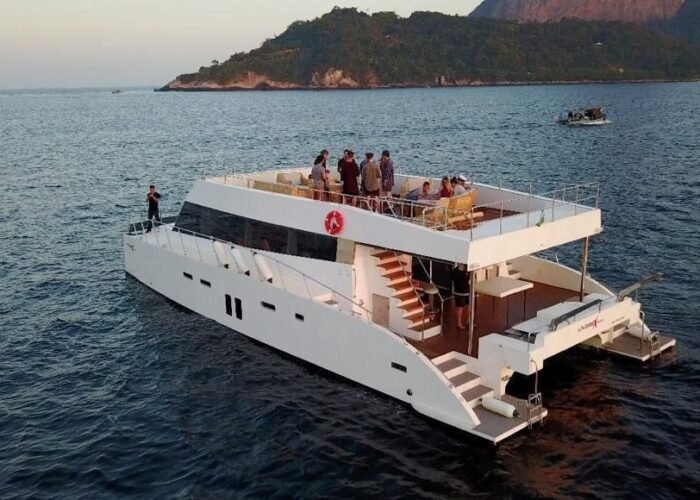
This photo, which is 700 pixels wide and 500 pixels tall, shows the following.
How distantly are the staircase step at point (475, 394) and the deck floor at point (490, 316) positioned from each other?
0.77 m

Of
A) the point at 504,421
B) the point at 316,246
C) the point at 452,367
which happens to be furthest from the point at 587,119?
the point at 504,421

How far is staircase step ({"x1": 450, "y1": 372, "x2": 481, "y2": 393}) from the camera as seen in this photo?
43.4 ft

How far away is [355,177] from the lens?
55.4 ft

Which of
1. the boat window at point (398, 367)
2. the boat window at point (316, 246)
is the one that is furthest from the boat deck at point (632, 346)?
the boat window at point (316, 246)

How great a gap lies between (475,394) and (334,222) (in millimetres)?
5113

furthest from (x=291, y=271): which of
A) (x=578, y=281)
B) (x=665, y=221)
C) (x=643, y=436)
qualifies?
(x=665, y=221)

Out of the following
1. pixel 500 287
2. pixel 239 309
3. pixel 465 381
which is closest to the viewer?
pixel 465 381

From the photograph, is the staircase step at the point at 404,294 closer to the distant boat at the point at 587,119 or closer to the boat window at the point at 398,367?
the boat window at the point at 398,367

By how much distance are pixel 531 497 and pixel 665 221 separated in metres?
23.4

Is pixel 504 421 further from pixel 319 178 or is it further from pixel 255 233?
pixel 255 233

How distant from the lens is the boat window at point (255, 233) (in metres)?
16.5

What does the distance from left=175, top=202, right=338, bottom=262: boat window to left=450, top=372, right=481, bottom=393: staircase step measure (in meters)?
4.23

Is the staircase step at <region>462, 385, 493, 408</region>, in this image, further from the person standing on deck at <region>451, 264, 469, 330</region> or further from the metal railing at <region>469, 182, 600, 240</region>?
the metal railing at <region>469, 182, 600, 240</region>

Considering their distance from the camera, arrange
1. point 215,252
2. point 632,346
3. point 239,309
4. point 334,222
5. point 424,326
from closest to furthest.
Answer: point 424,326
point 334,222
point 632,346
point 239,309
point 215,252
